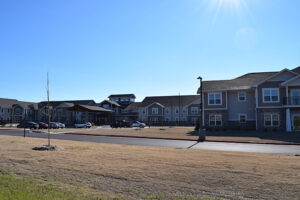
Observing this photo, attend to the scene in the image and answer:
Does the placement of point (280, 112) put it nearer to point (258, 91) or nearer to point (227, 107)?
point (258, 91)

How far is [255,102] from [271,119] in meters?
3.13

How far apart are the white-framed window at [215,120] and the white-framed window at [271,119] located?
20.2ft

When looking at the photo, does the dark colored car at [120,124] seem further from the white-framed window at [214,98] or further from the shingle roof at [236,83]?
the white-framed window at [214,98]

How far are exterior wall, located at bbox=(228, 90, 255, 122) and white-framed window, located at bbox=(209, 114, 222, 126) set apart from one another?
143cm

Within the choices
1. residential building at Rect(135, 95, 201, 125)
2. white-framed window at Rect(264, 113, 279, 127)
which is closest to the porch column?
white-framed window at Rect(264, 113, 279, 127)

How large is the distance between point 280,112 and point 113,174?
3116 cm

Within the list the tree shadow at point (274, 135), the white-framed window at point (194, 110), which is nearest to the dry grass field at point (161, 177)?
the tree shadow at point (274, 135)

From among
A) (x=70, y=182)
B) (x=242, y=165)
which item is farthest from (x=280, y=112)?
(x=70, y=182)

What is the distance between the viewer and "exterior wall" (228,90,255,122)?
117ft

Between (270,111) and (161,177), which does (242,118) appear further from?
(161,177)

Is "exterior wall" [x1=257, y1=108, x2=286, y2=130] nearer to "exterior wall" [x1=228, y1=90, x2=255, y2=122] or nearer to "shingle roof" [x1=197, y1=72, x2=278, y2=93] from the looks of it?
"exterior wall" [x1=228, y1=90, x2=255, y2=122]

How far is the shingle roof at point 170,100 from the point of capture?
71.4 meters

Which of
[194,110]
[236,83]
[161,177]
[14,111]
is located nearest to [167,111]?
[194,110]

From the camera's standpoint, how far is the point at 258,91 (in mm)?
33594
